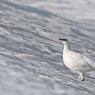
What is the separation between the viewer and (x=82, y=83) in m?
7.75

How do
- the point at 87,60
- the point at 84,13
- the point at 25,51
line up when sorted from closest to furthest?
the point at 87,60 → the point at 25,51 → the point at 84,13

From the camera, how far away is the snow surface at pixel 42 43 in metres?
6.59

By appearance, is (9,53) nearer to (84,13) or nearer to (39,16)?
(39,16)

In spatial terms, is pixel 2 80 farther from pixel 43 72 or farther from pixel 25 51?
pixel 25 51

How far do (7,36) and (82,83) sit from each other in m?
2.83

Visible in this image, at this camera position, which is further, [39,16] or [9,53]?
[39,16]

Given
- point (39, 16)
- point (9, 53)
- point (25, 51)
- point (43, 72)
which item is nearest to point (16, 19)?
point (39, 16)

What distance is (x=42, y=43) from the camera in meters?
10.4

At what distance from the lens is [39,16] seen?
1365 centimetres

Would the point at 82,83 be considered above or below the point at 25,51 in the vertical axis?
below

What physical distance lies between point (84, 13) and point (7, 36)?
223 inches

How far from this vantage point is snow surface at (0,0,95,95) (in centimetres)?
659

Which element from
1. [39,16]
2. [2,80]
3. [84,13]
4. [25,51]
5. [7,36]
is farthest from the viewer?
[84,13]

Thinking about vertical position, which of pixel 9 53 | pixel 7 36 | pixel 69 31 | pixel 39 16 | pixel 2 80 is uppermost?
pixel 39 16
